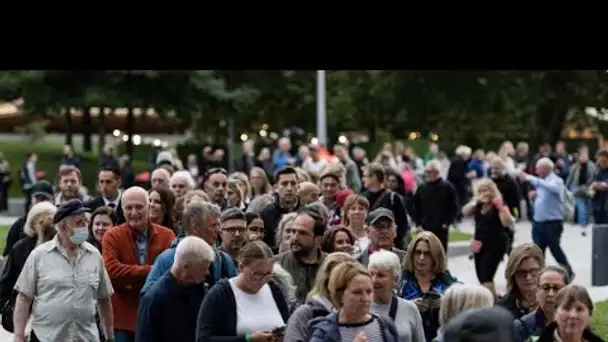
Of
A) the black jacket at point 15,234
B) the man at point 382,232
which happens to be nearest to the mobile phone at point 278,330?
the man at point 382,232

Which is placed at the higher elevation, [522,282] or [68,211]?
[68,211]

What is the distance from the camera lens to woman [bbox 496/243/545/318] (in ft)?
32.6

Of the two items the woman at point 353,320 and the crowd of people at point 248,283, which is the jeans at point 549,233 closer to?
the crowd of people at point 248,283

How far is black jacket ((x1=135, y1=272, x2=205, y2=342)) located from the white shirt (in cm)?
43

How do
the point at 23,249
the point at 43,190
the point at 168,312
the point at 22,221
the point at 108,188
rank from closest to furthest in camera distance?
the point at 168,312 < the point at 23,249 < the point at 22,221 < the point at 108,188 < the point at 43,190

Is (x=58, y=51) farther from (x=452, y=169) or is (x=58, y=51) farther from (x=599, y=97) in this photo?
(x=599, y=97)

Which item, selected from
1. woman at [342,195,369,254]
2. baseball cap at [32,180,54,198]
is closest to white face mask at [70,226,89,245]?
woman at [342,195,369,254]

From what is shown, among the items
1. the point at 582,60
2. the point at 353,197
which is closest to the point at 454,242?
the point at 353,197

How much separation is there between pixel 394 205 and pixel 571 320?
7364 millimetres

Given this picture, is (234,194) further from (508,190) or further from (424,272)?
(508,190)

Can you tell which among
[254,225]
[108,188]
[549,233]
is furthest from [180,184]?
[549,233]

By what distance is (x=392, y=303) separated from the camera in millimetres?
9328

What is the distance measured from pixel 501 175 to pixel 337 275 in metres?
12.0

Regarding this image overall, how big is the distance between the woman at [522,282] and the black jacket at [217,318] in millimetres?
1931
